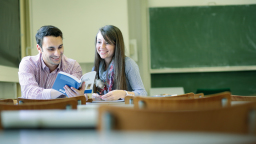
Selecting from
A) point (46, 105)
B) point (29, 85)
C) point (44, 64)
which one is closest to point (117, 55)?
point (44, 64)

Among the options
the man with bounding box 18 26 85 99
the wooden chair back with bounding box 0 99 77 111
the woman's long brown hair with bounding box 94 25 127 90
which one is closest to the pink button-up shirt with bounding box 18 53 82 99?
the man with bounding box 18 26 85 99

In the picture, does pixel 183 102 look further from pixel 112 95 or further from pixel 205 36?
pixel 205 36

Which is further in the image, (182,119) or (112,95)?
(112,95)

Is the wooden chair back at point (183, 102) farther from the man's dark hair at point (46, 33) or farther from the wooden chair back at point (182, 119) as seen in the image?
the man's dark hair at point (46, 33)

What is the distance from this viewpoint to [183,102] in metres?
1.35

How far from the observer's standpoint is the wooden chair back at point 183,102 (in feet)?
4.42

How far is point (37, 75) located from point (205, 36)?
3.46m

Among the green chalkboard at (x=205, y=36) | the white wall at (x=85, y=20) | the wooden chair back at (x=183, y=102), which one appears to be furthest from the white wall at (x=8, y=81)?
the wooden chair back at (x=183, y=102)

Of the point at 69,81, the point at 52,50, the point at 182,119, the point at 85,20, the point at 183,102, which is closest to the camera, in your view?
the point at 182,119

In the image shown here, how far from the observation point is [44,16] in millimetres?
4953

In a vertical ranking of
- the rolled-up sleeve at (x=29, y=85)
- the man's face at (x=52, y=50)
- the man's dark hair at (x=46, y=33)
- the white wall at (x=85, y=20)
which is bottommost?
the rolled-up sleeve at (x=29, y=85)

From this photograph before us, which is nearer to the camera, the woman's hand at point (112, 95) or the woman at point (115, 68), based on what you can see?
the woman's hand at point (112, 95)

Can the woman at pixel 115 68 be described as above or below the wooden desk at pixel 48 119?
above

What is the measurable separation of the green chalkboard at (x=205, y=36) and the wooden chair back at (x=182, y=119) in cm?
435
